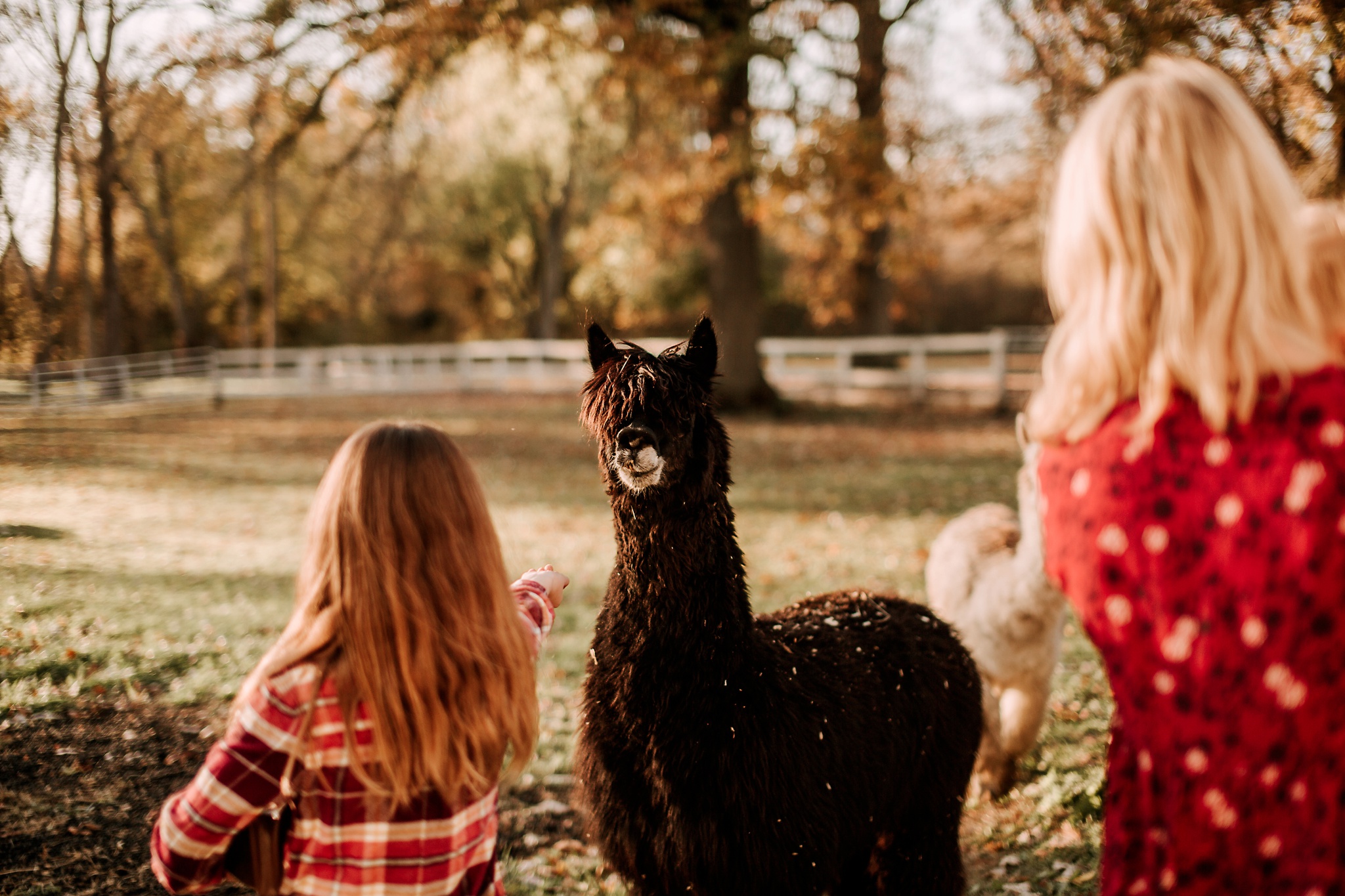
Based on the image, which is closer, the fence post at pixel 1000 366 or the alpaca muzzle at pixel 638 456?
the alpaca muzzle at pixel 638 456

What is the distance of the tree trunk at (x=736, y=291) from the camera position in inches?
632

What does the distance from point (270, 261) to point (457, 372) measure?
13.5 meters

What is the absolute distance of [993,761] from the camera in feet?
13.3

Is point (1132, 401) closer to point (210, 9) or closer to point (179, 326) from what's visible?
point (210, 9)

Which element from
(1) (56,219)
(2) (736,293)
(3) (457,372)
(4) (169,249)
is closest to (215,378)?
(4) (169,249)

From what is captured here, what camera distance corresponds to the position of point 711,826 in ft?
7.62

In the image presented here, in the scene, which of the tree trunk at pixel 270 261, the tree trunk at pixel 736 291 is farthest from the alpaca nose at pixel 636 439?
the tree trunk at pixel 736 291

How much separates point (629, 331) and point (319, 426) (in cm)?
1964

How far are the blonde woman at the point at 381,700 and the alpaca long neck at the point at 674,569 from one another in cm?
82

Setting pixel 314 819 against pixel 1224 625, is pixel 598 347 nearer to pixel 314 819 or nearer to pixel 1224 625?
pixel 314 819

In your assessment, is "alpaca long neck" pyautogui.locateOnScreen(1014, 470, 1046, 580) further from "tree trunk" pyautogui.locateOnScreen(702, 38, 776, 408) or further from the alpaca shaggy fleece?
"tree trunk" pyautogui.locateOnScreen(702, 38, 776, 408)

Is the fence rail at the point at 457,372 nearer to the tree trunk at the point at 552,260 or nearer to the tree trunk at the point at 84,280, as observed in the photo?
the tree trunk at the point at 84,280

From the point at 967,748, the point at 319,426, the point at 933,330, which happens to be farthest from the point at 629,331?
the point at 967,748

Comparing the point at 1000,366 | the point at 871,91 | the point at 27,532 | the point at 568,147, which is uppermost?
the point at 568,147
